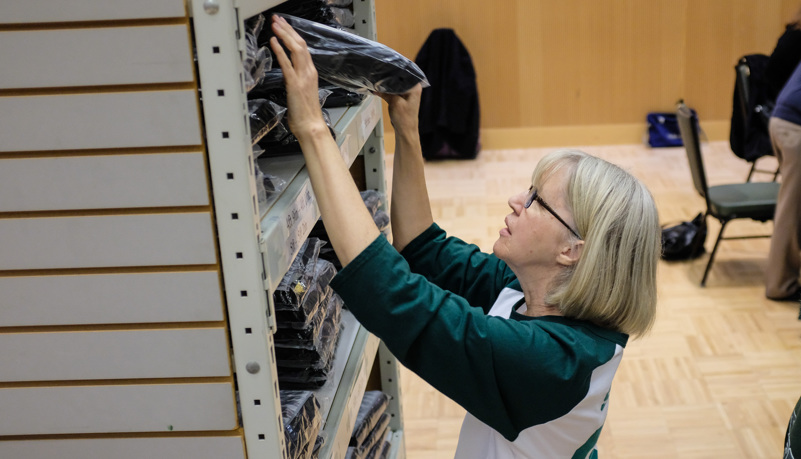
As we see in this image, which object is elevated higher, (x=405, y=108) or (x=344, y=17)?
(x=344, y=17)

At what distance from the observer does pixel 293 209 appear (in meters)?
1.36

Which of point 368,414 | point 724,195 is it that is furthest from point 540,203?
point 724,195

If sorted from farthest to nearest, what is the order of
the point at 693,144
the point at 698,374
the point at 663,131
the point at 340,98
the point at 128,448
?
the point at 663,131
the point at 693,144
the point at 698,374
the point at 340,98
the point at 128,448

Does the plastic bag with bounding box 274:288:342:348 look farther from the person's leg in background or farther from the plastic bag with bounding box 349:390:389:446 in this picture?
the person's leg in background

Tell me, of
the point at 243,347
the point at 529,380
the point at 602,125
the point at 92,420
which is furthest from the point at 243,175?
the point at 602,125

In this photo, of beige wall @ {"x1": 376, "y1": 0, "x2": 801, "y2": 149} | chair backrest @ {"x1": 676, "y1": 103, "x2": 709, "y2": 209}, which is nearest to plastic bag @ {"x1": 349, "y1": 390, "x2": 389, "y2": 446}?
chair backrest @ {"x1": 676, "y1": 103, "x2": 709, "y2": 209}

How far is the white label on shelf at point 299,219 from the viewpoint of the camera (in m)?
1.32

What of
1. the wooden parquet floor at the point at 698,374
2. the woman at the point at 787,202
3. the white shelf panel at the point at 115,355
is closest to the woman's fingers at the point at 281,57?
the white shelf panel at the point at 115,355

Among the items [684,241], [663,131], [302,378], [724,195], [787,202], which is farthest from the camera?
[663,131]

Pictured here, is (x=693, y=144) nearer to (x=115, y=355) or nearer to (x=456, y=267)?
(x=456, y=267)

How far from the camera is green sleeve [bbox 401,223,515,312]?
1.80 m

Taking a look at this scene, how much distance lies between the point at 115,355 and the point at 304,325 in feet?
1.51

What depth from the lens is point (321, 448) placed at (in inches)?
63.4

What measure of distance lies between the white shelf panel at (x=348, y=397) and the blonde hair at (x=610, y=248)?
533 mm
